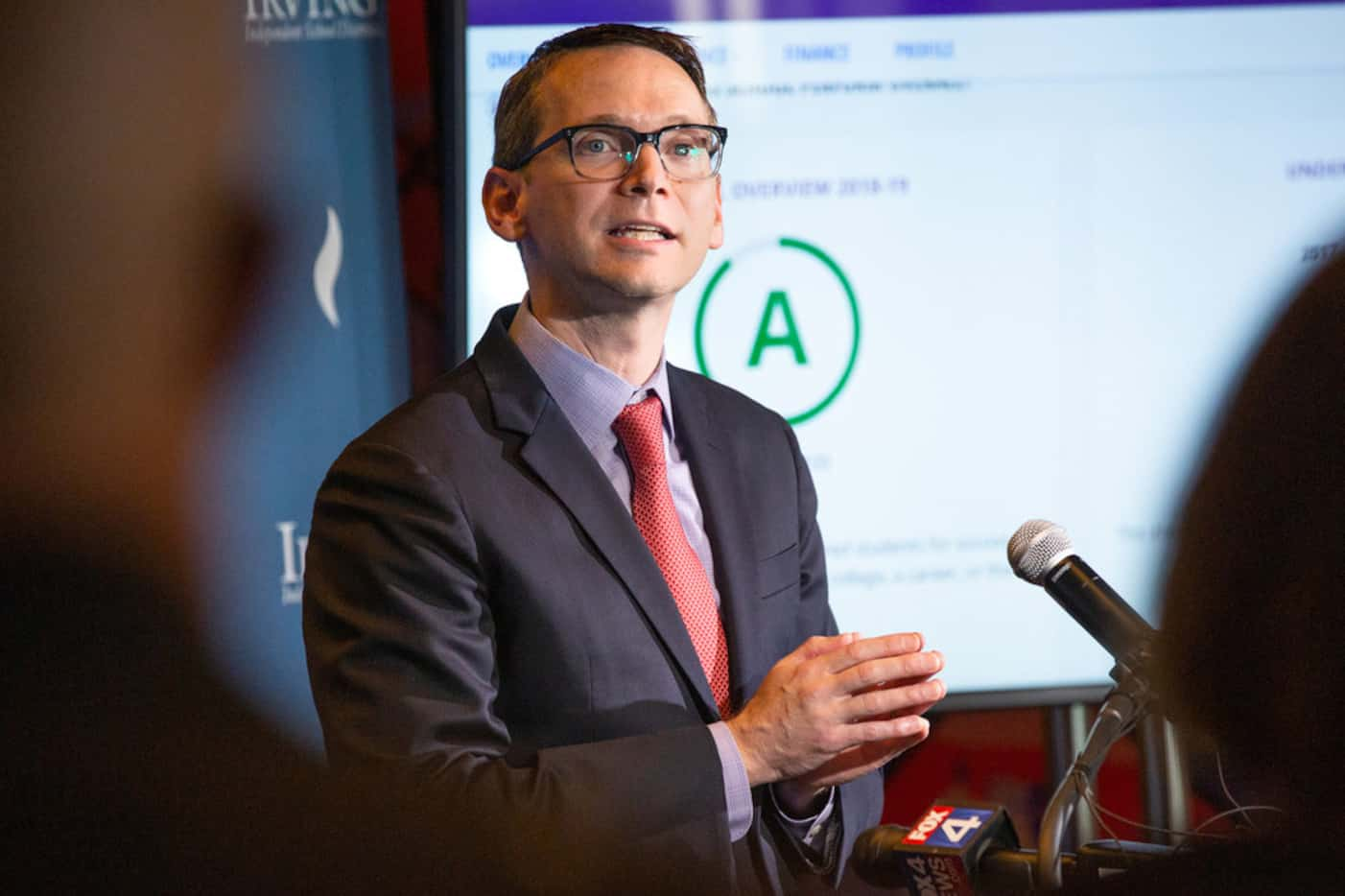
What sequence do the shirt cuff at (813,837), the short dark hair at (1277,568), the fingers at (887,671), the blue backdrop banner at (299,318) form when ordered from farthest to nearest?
the blue backdrop banner at (299,318), the shirt cuff at (813,837), the fingers at (887,671), the short dark hair at (1277,568)

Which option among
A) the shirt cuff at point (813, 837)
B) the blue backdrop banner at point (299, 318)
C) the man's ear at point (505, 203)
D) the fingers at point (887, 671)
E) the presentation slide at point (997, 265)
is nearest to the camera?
the fingers at point (887, 671)

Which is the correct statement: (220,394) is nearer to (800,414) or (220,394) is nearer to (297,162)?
(297,162)

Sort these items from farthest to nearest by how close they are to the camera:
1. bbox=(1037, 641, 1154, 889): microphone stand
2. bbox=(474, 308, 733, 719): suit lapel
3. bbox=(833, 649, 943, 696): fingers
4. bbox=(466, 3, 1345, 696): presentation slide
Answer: bbox=(466, 3, 1345, 696): presentation slide, bbox=(474, 308, 733, 719): suit lapel, bbox=(833, 649, 943, 696): fingers, bbox=(1037, 641, 1154, 889): microphone stand

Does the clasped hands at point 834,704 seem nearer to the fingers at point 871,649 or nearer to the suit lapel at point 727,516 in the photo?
the fingers at point 871,649

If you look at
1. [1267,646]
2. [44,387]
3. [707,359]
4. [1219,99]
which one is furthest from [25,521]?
[1219,99]

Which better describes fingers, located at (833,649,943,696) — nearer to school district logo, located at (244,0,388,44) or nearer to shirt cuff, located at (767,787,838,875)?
shirt cuff, located at (767,787,838,875)

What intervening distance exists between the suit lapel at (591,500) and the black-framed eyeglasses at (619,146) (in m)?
0.33

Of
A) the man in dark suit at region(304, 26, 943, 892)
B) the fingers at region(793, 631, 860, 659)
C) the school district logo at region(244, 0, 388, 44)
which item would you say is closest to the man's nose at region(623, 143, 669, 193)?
the man in dark suit at region(304, 26, 943, 892)

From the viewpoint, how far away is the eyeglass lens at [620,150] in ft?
7.14

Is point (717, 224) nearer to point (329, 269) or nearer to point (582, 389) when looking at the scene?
point (582, 389)

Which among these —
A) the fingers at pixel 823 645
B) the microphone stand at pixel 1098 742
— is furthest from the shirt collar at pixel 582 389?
the microphone stand at pixel 1098 742

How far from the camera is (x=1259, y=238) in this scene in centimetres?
363

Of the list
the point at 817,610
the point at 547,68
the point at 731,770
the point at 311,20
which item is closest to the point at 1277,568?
the point at 731,770

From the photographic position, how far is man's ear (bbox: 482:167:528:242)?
7.41 ft
